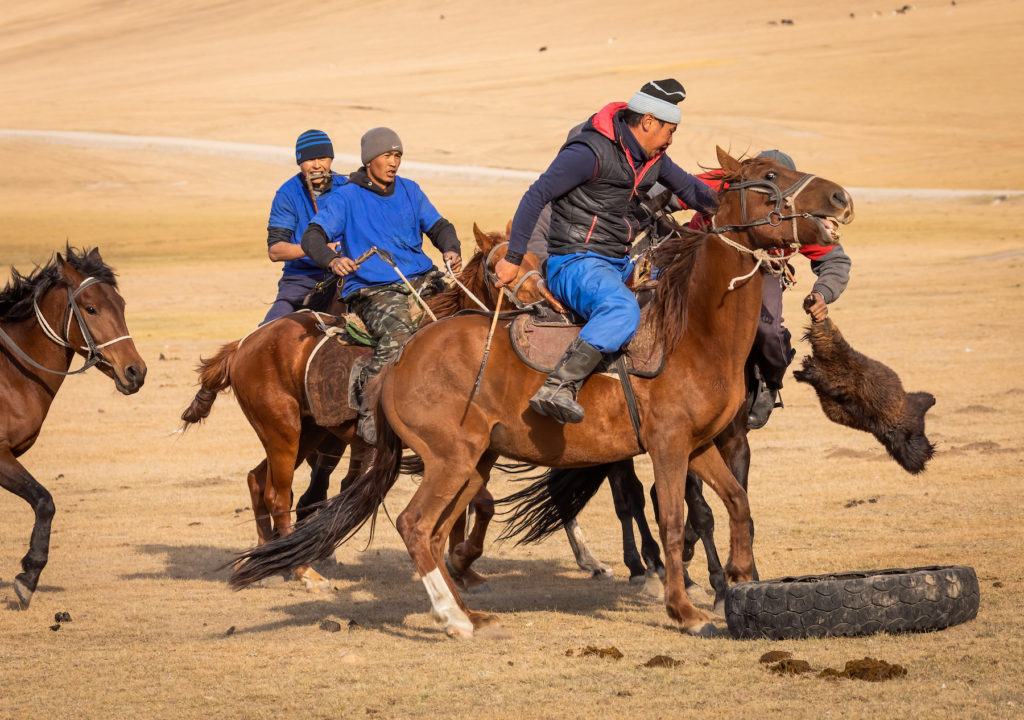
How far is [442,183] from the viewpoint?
4591cm

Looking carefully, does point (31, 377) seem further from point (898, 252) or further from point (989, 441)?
point (898, 252)

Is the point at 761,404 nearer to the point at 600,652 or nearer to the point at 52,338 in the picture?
the point at 600,652

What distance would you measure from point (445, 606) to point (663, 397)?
1.59m

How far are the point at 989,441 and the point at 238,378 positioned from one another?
22.1 feet

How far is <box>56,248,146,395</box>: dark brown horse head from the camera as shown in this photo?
8.52m

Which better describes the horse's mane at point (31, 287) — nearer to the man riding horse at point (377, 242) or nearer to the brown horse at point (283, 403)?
the brown horse at point (283, 403)

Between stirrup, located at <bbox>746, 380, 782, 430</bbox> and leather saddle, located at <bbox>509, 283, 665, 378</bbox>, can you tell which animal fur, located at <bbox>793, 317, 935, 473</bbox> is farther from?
leather saddle, located at <bbox>509, 283, 665, 378</bbox>

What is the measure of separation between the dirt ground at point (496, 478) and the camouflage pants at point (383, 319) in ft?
4.93

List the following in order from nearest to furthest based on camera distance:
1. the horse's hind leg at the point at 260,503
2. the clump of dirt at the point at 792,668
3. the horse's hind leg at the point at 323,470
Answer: the clump of dirt at the point at 792,668 < the horse's hind leg at the point at 260,503 < the horse's hind leg at the point at 323,470

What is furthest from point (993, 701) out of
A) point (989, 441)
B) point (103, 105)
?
point (103, 105)

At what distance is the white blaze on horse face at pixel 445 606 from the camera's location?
6.77 meters

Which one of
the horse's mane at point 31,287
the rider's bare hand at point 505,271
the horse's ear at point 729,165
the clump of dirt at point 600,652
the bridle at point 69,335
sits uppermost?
the horse's ear at point 729,165

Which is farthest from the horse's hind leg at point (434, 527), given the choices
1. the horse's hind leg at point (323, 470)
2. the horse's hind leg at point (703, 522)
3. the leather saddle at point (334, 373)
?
the horse's hind leg at point (323, 470)

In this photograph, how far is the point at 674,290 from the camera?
683cm
